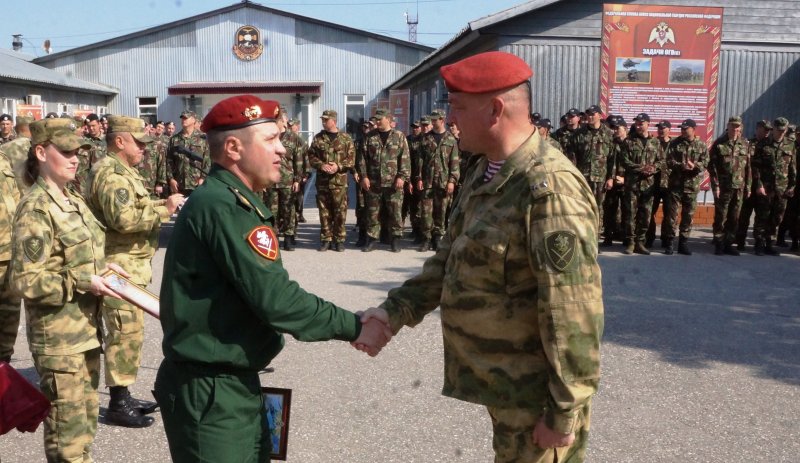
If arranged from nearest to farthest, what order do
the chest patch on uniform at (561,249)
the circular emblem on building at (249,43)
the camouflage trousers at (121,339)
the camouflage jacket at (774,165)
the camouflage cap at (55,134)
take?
the chest patch on uniform at (561,249) → the camouflage cap at (55,134) → the camouflage trousers at (121,339) → the camouflage jacket at (774,165) → the circular emblem on building at (249,43)

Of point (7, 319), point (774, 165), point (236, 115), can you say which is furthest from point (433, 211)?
point (236, 115)

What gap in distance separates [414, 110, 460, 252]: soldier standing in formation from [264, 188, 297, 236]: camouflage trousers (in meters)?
2.07

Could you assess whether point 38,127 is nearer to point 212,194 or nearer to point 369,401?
point 212,194

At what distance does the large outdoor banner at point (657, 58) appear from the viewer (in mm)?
14055

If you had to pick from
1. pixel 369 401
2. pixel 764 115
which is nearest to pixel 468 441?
pixel 369 401

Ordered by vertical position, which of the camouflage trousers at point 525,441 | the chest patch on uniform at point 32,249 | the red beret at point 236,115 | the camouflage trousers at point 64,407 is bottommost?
the camouflage trousers at point 64,407

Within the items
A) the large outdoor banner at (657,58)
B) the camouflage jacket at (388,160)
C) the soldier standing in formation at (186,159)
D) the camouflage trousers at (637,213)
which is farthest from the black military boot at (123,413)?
the large outdoor banner at (657,58)

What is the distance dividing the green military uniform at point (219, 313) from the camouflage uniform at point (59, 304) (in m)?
1.29

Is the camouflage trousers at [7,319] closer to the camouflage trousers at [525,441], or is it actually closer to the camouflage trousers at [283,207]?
the camouflage trousers at [525,441]

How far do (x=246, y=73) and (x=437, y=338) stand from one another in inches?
1242

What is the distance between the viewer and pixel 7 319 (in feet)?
16.5

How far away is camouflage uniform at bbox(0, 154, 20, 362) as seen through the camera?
198 inches

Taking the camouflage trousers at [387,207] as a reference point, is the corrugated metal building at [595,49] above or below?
above

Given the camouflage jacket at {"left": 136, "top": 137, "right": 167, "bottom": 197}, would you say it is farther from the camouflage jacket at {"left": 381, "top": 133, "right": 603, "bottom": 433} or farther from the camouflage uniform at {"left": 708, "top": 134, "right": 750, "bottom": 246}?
the camouflage jacket at {"left": 381, "top": 133, "right": 603, "bottom": 433}
